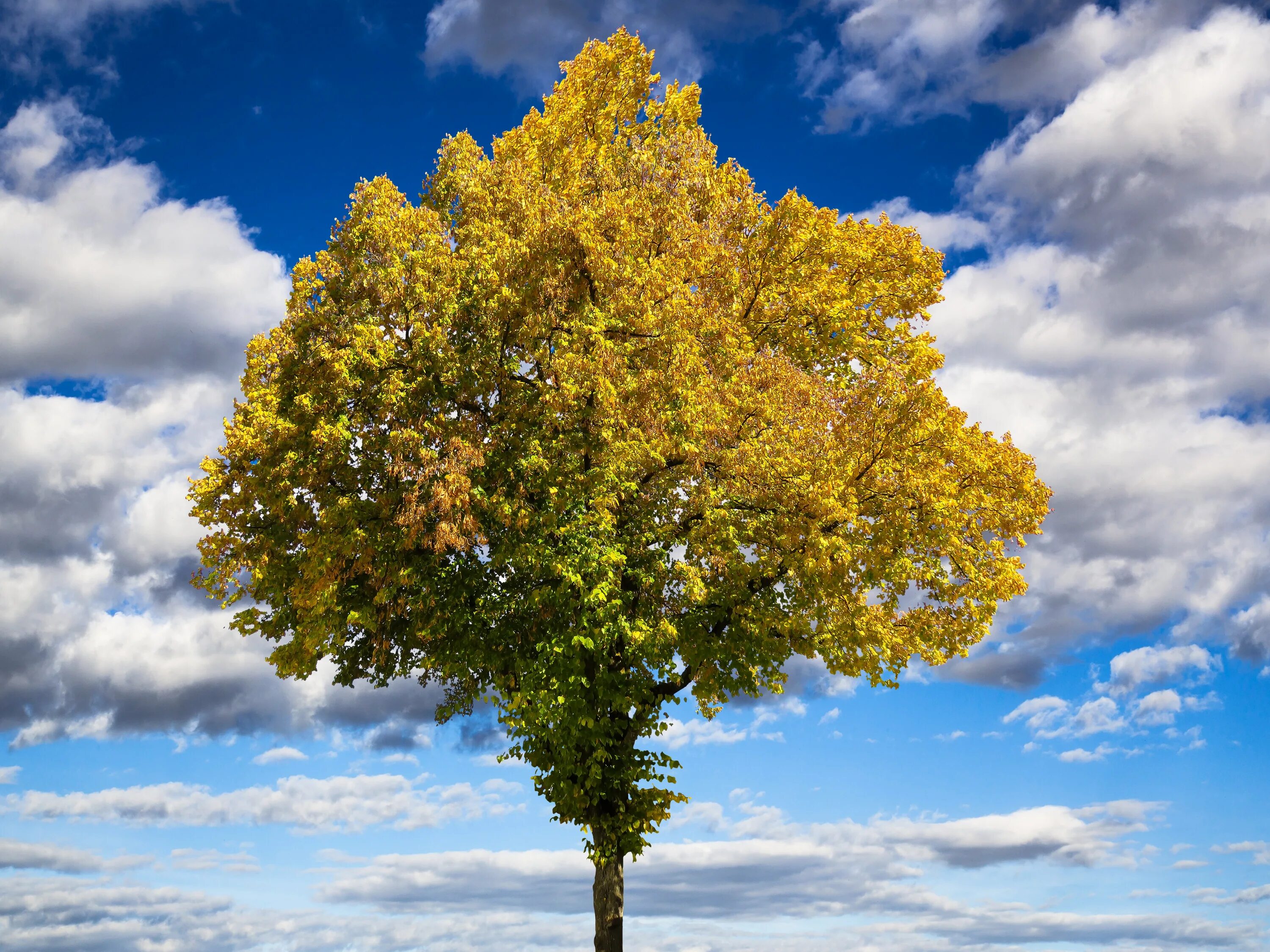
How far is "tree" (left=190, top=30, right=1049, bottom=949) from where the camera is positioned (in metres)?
19.7

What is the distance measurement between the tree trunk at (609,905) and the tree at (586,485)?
0.07m

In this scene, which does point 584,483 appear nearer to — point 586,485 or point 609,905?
point 586,485

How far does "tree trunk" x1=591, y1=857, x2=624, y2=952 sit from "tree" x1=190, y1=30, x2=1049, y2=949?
0.24ft

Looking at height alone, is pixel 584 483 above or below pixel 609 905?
above

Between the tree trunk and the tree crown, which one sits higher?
the tree crown

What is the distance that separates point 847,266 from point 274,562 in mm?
15662

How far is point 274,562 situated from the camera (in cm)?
2138

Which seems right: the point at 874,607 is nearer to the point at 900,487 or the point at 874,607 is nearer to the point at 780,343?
the point at 900,487

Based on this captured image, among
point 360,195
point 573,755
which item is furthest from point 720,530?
point 360,195

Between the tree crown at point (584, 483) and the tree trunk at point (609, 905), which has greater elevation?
the tree crown at point (584, 483)

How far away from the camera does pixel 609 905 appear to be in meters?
21.3

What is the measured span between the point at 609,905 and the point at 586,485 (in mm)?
9328

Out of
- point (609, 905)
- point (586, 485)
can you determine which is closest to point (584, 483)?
point (586, 485)

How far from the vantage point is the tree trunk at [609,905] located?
2106 cm
